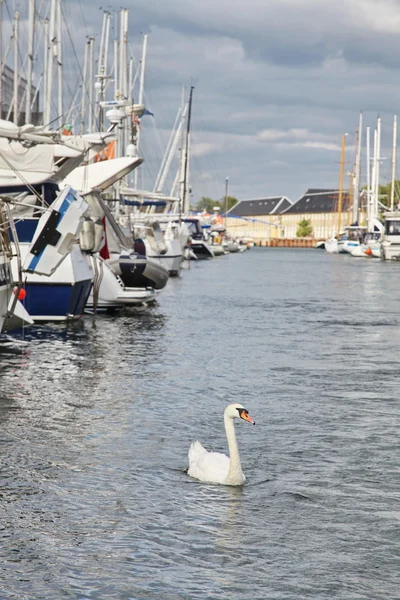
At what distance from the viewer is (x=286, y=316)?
33188 millimetres

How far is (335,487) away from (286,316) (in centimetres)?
2176

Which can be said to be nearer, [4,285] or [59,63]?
[4,285]

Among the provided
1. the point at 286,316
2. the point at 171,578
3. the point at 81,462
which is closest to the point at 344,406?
the point at 81,462

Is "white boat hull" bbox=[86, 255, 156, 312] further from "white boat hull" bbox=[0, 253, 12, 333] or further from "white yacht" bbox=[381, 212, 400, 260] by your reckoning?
"white yacht" bbox=[381, 212, 400, 260]

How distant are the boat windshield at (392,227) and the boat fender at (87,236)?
64.0 m

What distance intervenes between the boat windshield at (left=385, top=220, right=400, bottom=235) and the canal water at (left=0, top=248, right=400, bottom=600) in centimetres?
6558

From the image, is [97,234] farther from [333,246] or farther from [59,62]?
[333,246]

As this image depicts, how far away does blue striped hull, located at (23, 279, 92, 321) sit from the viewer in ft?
83.6

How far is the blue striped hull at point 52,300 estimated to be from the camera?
83.6 feet

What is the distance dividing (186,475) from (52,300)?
14.6 metres

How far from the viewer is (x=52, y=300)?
85.1 ft

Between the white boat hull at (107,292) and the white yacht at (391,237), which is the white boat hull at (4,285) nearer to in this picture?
the white boat hull at (107,292)

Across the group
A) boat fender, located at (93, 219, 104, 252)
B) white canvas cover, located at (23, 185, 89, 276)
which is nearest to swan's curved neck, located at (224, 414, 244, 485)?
white canvas cover, located at (23, 185, 89, 276)

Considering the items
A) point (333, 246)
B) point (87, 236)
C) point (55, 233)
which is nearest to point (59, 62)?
point (87, 236)
